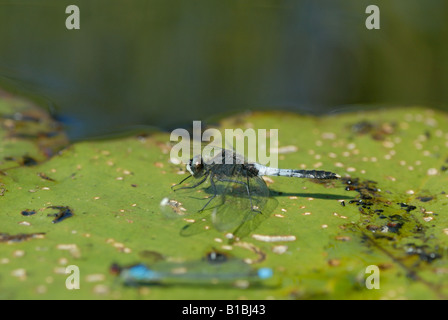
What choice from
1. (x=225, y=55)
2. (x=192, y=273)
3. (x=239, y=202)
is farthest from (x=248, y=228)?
(x=225, y=55)

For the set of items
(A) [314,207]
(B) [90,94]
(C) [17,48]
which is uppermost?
(C) [17,48]

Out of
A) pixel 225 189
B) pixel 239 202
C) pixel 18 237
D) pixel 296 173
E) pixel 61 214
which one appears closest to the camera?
pixel 18 237

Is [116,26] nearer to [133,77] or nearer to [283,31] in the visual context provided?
[133,77]

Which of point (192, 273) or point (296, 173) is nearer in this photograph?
point (192, 273)

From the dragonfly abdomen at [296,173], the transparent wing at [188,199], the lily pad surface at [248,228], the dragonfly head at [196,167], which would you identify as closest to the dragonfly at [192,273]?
the lily pad surface at [248,228]

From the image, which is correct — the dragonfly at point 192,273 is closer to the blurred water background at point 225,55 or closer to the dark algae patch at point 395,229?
the dark algae patch at point 395,229

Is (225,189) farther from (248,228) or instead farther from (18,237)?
(18,237)

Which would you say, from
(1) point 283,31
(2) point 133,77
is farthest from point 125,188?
(1) point 283,31
